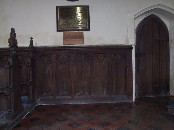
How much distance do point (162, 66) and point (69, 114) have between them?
3.31 metres

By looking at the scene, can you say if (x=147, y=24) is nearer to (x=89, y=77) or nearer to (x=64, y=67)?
(x=89, y=77)

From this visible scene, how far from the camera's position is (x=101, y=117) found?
14.7ft

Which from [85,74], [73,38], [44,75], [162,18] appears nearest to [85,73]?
[85,74]

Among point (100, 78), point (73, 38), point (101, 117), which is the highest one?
point (73, 38)

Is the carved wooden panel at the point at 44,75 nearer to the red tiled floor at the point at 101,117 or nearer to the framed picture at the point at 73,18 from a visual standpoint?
the red tiled floor at the point at 101,117

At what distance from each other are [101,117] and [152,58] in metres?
2.83

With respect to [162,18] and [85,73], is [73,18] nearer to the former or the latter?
[85,73]

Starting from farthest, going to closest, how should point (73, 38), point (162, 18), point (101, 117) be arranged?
1. point (162, 18)
2. point (73, 38)
3. point (101, 117)

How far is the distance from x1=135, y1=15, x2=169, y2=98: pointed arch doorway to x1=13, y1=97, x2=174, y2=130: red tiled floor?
33.5 inches

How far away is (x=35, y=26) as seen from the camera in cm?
570

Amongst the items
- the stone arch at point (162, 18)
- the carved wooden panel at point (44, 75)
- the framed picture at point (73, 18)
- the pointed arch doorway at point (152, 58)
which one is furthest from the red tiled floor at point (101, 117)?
the framed picture at point (73, 18)

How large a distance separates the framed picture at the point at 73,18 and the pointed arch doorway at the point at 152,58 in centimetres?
160

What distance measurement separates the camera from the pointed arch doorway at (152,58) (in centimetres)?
632

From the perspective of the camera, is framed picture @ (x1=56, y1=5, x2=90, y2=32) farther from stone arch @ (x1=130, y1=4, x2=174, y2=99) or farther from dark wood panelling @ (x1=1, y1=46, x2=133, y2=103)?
stone arch @ (x1=130, y1=4, x2=174, y2=99)
